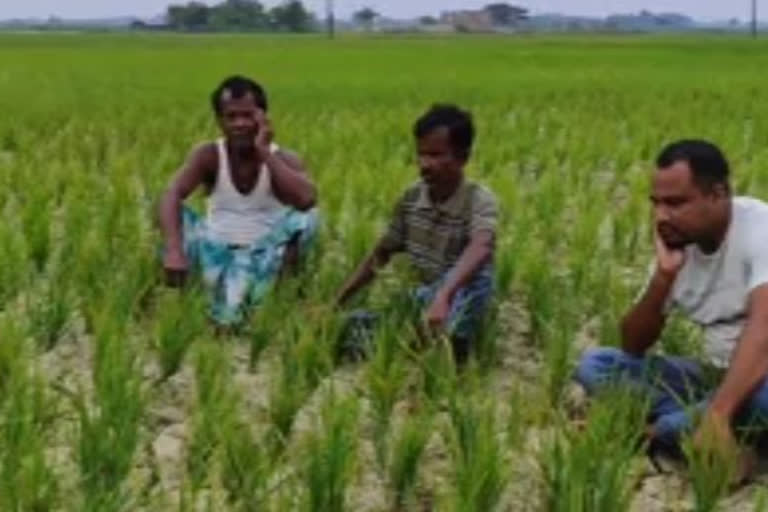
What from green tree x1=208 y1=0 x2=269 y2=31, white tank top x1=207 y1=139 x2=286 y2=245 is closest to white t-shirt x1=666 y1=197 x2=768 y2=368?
white tank top x1=207 y1=139 x2=286 y2=245

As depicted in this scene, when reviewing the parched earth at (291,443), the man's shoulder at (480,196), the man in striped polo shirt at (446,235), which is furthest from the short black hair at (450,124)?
the parched earth at (291,443)

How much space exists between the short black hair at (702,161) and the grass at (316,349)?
1.80 ft

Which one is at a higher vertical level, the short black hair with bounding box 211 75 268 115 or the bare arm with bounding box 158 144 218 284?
the short black hair with bounding box 211 75 268 115

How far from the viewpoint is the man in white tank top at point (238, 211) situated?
4.39 metres

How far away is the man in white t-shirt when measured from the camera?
2998 millimetres

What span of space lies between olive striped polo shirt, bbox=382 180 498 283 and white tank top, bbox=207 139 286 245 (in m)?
0.65

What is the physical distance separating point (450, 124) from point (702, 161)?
93 centimetres

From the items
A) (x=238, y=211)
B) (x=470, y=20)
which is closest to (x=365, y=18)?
(x=470, y=20)

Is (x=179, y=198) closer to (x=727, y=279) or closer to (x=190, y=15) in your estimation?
(x=727, y=279)

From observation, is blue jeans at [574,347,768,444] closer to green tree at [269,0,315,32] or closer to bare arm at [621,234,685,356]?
bare arm at [621,234,685,356]

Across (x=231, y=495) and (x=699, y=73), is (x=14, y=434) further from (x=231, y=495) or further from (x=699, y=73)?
(x=699, y=73)

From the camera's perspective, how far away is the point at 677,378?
344 cm

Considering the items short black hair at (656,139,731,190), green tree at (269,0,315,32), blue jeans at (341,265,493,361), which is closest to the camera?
short black hair at (656,139,731,190)

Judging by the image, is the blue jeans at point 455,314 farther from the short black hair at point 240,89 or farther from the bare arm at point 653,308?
the short black hair at point 240,89
